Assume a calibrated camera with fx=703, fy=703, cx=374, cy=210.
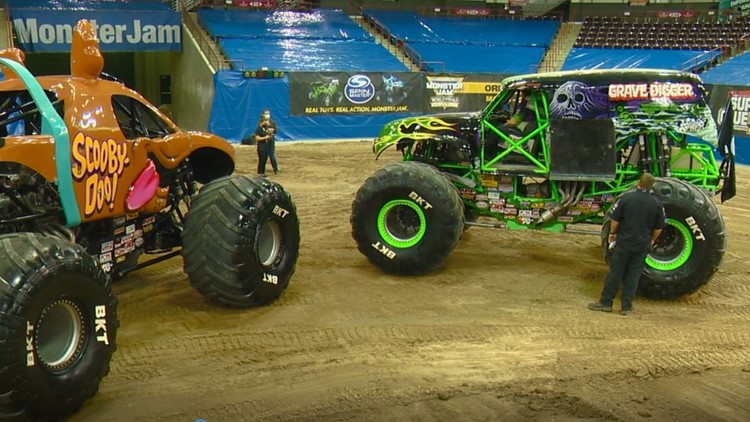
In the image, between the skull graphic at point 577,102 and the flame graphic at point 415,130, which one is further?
the flame graphic at point 415,130

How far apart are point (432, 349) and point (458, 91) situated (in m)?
19.6

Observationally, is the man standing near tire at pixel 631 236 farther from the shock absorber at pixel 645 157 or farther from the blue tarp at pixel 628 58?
the blue tarp at pixel 628 58

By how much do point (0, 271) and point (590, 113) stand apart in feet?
18.0

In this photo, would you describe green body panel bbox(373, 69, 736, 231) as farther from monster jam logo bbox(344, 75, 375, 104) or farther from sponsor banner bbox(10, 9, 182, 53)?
sponsor banner bbox(10, 9, 182, 53)

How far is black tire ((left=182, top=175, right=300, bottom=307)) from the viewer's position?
18.8 feet

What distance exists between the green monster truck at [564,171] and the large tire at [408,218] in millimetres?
11

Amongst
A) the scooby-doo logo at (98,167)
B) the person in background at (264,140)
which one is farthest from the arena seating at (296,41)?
the scooby-doo logo at (98,167)

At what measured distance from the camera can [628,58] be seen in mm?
27531


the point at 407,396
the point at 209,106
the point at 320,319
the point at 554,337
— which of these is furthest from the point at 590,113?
the point at 209,106

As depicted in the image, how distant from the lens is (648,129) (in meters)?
6.98

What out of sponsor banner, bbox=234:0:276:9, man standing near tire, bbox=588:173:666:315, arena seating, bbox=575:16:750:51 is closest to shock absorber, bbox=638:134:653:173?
man standing near tire, bbox=588:173:666:315

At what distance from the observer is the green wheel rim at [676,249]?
21.5ft

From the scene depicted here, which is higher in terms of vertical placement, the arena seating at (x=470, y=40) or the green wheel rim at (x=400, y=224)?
the arena seating at (x=470, y=40)

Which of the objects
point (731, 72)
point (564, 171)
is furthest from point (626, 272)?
point (731, 72)
